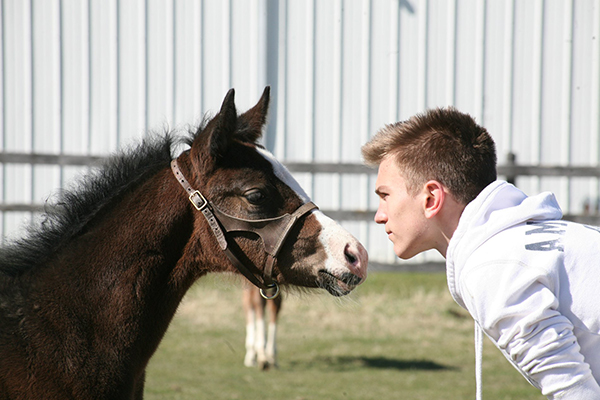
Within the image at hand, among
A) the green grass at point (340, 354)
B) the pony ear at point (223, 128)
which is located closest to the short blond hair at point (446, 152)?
the pony ear at point (223, 128)

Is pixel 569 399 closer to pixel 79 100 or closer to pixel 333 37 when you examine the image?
pixel 333 37

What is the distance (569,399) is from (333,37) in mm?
6558

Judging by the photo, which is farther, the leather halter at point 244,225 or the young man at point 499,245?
the leather halter at point 244,225

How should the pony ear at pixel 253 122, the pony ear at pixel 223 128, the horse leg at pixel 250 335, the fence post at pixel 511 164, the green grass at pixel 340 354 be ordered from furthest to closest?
the fence post at pixel 511 164
the horse leg at pixel 250 335
the green grass at pixel 340 354
the pony ear at pixel 253 122
the pony ear at pixel 223 128

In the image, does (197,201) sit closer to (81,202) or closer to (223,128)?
(223,128)

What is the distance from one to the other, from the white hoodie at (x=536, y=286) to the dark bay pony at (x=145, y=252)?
802mm

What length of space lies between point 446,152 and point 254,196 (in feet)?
2.84

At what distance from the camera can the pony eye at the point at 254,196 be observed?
2590mm

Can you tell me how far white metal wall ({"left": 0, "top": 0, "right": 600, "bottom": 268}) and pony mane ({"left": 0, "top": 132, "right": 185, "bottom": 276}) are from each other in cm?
505

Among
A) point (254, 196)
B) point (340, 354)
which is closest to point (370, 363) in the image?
point (340, 354)

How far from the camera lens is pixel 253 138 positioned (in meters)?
2.87

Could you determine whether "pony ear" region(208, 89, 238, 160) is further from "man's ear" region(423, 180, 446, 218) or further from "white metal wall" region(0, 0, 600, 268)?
"white metal wall" region(0, 0, 600, 268)

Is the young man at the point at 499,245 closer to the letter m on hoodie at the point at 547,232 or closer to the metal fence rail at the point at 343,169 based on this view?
the letter m on hoodie at the point at 547,232

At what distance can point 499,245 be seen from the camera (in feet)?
5.67
